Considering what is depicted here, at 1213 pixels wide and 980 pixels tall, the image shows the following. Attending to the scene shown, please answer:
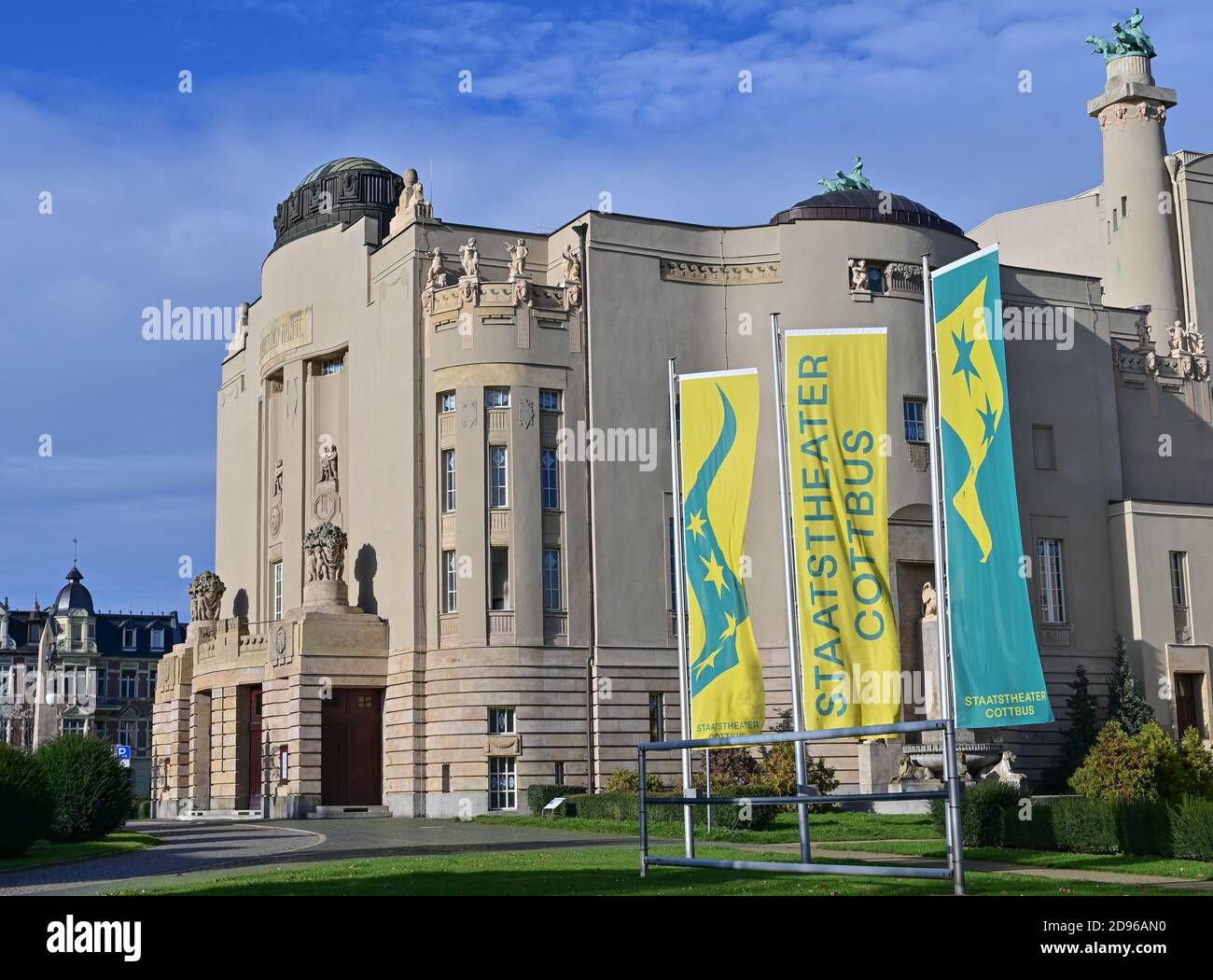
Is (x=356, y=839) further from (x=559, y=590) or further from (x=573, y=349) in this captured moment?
(x=573, y=349)

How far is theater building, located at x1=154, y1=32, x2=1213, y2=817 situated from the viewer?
55031 millimetres

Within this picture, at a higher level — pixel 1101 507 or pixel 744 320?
pixel 744 320

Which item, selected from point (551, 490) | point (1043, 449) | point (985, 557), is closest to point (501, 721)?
point (551, 490)

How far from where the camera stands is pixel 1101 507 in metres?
63.8

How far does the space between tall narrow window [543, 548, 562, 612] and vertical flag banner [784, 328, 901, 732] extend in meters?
30.7

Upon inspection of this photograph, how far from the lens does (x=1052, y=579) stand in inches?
2443

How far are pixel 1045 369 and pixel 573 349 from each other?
20.5 metres

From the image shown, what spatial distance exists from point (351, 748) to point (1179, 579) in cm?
3396

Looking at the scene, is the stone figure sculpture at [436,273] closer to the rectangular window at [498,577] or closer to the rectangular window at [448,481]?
the rectangular window at [448,481]

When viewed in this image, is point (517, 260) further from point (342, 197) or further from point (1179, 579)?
point (1179, 579)

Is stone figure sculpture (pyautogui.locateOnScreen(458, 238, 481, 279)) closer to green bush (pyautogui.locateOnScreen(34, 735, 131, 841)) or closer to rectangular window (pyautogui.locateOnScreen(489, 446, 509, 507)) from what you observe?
rectangular window (pyautogui.locateOnScreen(489, 446, 509, 507))

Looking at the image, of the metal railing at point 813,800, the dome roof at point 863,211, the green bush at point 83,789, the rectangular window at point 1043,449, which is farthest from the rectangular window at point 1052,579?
the metal railing at point 813,800

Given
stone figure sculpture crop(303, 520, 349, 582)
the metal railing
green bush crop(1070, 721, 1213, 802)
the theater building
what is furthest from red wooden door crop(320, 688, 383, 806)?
the metal railing
